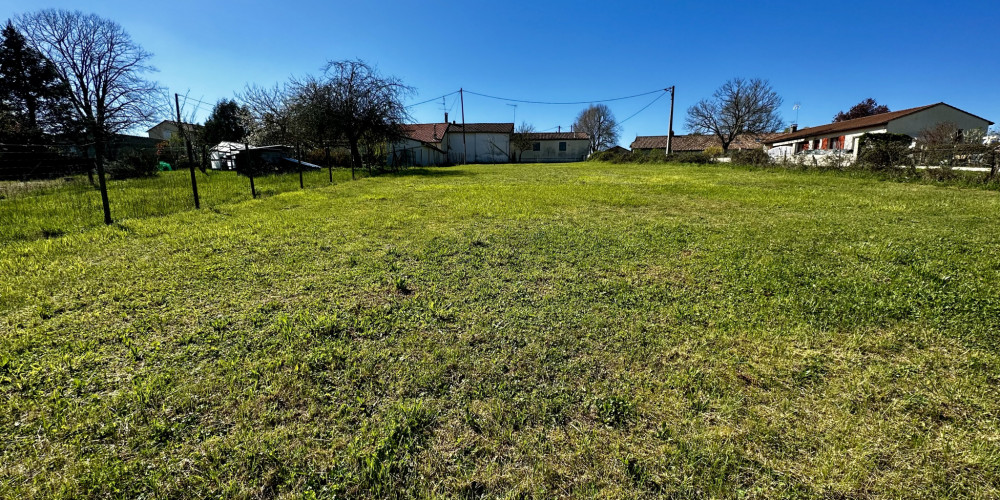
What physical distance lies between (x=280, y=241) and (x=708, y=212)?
7882 mm

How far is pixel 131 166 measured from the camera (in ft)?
39.2

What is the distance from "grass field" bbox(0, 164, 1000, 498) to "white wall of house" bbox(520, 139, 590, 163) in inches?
1804

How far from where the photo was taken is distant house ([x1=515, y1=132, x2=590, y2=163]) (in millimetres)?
49125

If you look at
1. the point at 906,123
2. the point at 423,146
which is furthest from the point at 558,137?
the point at 906,123

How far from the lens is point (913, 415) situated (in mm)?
1969

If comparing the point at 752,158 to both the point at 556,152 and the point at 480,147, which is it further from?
the point at 480,147

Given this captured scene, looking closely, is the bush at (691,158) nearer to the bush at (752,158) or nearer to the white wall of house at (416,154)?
the bush at (752,158)

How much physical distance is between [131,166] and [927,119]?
5142 centimetres

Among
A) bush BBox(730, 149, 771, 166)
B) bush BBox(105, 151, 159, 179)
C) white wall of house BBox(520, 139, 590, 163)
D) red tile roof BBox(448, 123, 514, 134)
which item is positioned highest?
red tile roof BBox(448, 123, 514, 134)

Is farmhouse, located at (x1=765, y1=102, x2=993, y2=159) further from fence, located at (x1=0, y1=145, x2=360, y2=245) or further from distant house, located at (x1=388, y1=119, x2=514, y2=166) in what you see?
fence, located at (x1=0, y1=145, x2=360, y2=245)

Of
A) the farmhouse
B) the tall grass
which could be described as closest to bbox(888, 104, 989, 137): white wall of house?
the farmhouse

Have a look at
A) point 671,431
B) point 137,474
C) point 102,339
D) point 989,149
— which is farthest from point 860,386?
point 989,149

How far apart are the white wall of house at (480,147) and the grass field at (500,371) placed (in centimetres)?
4203

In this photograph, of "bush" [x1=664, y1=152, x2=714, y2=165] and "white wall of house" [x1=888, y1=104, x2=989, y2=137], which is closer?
"bush" [x1=664, y1=152, x2=714, y2=165]
